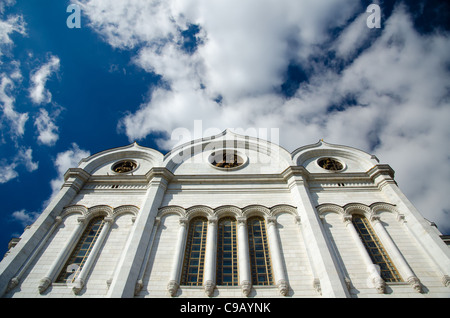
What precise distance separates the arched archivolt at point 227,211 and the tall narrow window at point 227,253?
0.22 metres

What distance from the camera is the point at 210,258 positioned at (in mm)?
11773

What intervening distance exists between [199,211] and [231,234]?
81.9 inches

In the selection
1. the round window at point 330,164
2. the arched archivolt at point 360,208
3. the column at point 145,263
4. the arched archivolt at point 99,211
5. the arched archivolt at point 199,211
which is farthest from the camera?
the round window at point 330,164

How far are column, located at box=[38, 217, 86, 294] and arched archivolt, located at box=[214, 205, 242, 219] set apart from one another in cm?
671

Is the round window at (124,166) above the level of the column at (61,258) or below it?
above

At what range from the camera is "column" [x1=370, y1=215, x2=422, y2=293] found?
10.6 meters

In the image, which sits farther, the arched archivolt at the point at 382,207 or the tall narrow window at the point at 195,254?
the arched archivolt at the point at 382,207

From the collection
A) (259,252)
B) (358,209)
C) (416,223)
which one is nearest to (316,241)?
(259,252)

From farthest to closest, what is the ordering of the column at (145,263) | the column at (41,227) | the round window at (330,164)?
the round window at (330,164), the column at (41,227), the column at (145,263)

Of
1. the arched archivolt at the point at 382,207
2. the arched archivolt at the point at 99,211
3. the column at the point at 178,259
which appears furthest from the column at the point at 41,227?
the arched archivolt at the point at 382,207

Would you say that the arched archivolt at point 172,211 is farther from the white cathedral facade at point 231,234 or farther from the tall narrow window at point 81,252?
the tall narrow window at point 81,252

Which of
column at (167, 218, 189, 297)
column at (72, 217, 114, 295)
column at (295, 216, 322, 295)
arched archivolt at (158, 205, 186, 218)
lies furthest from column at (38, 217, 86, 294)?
column at (295, 216, 322, 295)

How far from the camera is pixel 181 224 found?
13.4m

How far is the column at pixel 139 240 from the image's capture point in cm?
1038
